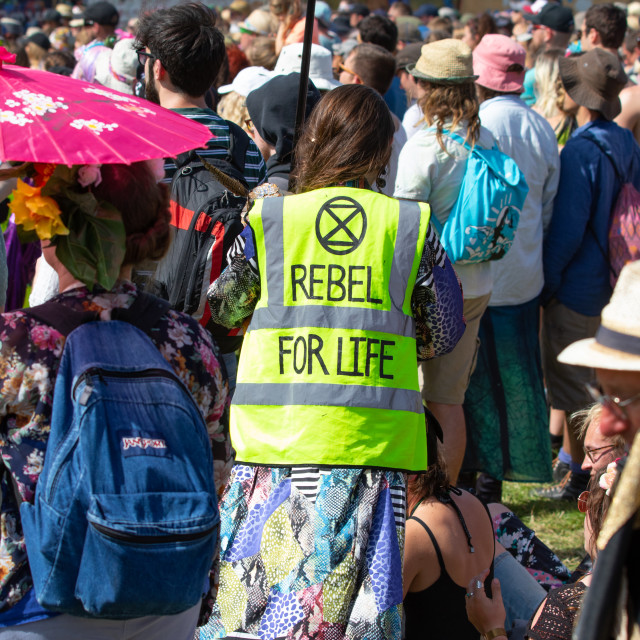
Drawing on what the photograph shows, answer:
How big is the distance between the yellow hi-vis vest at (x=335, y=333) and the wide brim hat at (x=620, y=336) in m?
0.98

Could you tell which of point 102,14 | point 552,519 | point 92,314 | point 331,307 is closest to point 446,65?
point 331,307

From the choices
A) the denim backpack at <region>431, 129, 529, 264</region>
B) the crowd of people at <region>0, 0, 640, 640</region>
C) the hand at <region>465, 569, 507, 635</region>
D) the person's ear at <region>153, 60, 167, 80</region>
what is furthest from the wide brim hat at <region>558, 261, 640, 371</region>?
the person's ear at <region>153, 60, 167, 80</region>

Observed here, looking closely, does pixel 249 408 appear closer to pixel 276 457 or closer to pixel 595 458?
pixel 276 457

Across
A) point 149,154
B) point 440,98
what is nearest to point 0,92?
point 149,154

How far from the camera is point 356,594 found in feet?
7.97

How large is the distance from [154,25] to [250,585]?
7.34 ft

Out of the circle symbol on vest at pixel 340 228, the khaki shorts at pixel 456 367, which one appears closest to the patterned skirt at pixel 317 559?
the circle symbol on vest at pixel 340 228

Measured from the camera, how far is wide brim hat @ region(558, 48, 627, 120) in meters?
4.82

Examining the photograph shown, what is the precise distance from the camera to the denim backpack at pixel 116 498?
66.1 inches

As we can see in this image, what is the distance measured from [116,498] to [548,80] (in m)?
4.81

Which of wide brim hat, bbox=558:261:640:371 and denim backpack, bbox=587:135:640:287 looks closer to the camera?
wide brim hat, bbox=558:261:640:371

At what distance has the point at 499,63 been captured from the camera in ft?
15.4

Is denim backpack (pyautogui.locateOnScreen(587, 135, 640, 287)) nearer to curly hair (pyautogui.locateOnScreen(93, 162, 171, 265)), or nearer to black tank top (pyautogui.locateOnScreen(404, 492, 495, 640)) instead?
black tank top (pyautogui.locateOnScreen(404, 492, 495, 640))

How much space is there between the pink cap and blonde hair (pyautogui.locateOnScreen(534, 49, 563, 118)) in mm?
988
